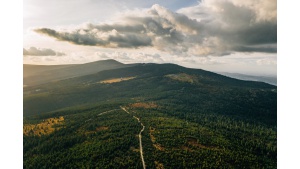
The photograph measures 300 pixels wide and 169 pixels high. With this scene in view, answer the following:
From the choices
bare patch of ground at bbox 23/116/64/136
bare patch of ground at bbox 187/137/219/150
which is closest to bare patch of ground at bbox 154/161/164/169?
bare patch of ground at bbox 187/137/219/150

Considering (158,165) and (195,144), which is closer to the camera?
(158,165)

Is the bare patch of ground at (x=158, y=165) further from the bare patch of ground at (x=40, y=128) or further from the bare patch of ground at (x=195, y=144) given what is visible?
the bare patch of ground at (x=40, y=128)

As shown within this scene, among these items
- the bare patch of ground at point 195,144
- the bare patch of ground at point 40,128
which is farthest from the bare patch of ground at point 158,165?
the bare patch of ground at point 40,128

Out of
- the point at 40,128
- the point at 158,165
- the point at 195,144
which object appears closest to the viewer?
the point at 158,165

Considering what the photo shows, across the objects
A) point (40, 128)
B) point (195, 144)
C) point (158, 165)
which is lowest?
A: point (40, 128)

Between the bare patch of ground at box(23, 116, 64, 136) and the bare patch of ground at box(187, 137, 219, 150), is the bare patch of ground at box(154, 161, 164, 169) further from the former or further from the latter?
the bare patch of ground at box(23, 116, 64, 136)

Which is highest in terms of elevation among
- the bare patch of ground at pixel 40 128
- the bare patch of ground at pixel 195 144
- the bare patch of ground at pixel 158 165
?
the bare patch of ground at pixel 195 144

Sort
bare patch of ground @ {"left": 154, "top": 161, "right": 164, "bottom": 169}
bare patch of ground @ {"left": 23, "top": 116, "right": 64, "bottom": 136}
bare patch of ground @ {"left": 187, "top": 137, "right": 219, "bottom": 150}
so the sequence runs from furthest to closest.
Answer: bare patch of ground @ {"left": 23, "top": 116, "right": 64, "bottom": 136} < bare patch of ground @ {"left": 187, "top": 137, "right": 219, "bottom": 150} < bare patch of ground @ {"left": 154, "top": 161, "right": 164, "bottom": 169}

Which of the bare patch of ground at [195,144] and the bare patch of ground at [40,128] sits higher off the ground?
the bare patch of ground at [195,144]

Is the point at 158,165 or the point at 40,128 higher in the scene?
the point at 158,165

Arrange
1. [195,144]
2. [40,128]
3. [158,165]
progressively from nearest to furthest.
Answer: [158,165], [195,144], [40,128]

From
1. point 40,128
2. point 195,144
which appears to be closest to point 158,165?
point 195,144

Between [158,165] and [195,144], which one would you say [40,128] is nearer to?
[158,165]
